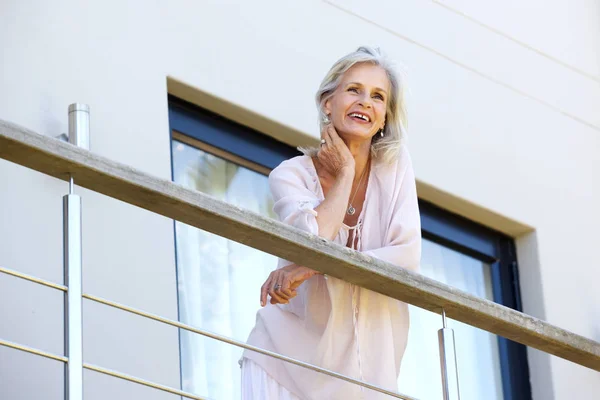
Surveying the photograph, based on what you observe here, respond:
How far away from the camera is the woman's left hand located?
3492 millimetres

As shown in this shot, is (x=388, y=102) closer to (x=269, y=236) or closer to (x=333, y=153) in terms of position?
(x=333, y=153)

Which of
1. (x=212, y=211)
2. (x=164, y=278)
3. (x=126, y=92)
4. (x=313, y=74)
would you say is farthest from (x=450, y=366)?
(x=313, y=74)

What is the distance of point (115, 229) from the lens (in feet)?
15.0

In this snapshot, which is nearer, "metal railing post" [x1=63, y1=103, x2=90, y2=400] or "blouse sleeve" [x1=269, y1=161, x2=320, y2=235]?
"metal railing post" [x1=63, y1=103, x2=90, y2=400]

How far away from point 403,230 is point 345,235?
0.59 ft

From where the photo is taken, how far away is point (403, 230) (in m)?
3.75

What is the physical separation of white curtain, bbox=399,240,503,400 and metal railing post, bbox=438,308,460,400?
220 cm

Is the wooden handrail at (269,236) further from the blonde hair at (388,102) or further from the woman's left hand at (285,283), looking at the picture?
the blonde hair at (388,102)

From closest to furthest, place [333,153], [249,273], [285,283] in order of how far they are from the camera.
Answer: [285,283]
[333,153]
[249,273]

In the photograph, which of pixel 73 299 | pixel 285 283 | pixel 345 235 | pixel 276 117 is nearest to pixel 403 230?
pixel 345 235

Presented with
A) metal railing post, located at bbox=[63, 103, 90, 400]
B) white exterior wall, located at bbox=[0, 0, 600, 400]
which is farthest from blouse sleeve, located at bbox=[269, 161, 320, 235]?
metal railing post, located at bbox=[63, 103, 90, 400]

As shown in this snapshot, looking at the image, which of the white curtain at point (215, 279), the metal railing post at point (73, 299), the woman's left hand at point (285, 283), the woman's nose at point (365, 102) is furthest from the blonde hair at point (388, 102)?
the metal railing post at point (73, 299)

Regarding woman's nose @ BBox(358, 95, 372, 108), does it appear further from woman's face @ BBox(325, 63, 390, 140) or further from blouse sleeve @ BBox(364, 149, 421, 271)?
blouse sleeve @ BBox(364, 149, 421, 271)

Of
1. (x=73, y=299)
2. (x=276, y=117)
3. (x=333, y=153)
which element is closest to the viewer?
(x=73, y=299)
